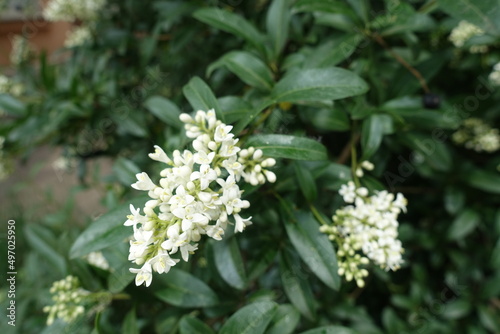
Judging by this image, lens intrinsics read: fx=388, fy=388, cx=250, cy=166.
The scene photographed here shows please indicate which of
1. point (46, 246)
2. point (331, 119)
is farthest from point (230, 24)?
point (46, 246)

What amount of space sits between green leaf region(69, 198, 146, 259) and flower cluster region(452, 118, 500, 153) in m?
1.87

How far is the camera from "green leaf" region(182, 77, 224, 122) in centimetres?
128

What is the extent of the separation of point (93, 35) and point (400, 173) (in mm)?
2492

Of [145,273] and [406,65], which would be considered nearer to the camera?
[145,273]

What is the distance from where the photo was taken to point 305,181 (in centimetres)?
138

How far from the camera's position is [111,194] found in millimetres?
2205

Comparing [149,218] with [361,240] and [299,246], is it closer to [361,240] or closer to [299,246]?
[299,246]

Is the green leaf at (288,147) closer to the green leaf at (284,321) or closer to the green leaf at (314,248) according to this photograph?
the green leaf at (314,248)

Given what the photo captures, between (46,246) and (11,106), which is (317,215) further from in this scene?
(11,106)

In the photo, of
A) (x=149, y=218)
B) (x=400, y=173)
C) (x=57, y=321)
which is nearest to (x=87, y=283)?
(x=57, y=321)

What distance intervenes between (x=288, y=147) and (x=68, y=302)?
1.10m

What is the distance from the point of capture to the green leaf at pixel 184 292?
58.9 inches

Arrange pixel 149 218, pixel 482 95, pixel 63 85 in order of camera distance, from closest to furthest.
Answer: pixel 149 218
pixel 482 95
pixel 63 85

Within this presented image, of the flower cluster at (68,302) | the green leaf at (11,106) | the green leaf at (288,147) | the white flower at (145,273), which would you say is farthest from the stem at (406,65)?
the green leaf at (11,106)
